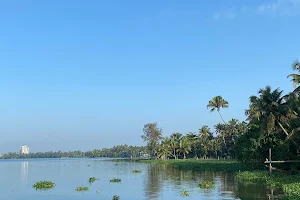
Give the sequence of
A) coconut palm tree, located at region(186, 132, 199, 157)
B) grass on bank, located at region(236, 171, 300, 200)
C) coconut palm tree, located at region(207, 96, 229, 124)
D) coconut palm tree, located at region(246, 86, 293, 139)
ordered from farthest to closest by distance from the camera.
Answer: coconut palm tree, located at region(186, 132, 199, 157)
coconut palm tree, located at region(207, 96, 229, 124)
coconut palm tree, located at region(246, 86, 293, 139)
grass on bank, located at region(236, 171, 300, 200)

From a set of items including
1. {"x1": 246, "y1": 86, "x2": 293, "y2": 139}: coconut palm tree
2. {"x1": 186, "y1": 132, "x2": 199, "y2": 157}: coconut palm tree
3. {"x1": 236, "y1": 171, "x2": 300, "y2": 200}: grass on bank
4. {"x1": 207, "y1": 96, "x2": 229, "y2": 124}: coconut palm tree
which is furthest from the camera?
{"x1": 186, "y1": 132, "x2": 199, "y2": 157}: coconut palm tree

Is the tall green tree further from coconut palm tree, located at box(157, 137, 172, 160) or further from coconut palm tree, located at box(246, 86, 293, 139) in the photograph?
coconut palm tree, located at box(246, 86, 293, 139)

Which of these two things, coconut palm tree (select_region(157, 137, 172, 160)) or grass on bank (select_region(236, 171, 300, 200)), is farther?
coconut palm tree (select_region(157, 137, 172, 160))

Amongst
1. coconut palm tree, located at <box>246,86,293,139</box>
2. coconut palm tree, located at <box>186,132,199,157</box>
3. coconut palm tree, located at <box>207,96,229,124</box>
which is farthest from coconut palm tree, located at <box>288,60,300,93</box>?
coconut palm tree, located at <box>186,132,199,157</box>

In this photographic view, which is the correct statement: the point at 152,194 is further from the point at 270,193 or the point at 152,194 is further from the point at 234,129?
the point at 234,129

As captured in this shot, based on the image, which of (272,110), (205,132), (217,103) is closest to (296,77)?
(272,110)

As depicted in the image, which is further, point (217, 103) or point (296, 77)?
point (217, 103)

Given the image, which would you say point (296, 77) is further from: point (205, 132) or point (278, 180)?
point (205, 132)

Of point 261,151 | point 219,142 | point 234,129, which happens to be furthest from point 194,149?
point 261,151

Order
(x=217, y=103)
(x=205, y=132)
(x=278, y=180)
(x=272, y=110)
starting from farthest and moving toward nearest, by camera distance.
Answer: (x=205, y=132)
(x=217, y=103)
(x=272, y=110)
(x=278, y=180)

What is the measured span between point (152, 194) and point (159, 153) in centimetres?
9106

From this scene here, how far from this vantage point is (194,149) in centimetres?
11575

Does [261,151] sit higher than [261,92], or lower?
lower

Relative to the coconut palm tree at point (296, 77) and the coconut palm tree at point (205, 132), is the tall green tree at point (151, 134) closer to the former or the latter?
the coconut palm tree at point (205, 132)
